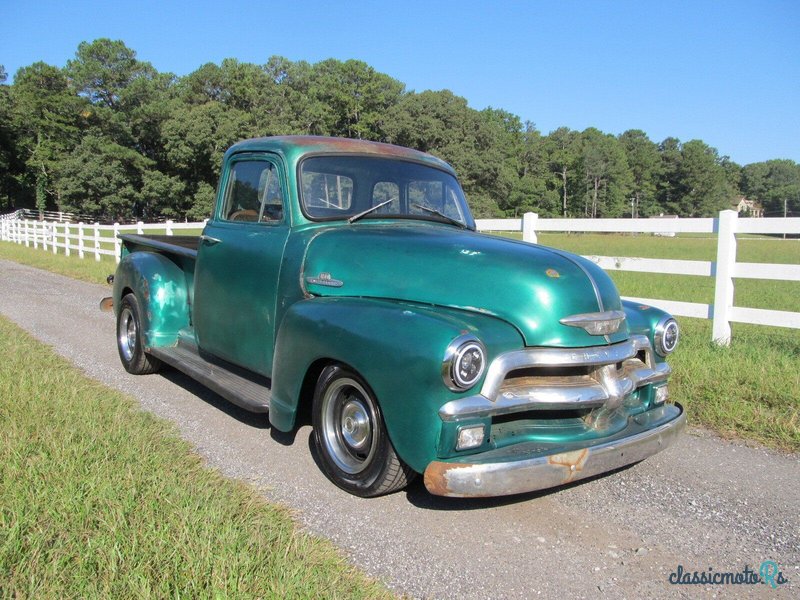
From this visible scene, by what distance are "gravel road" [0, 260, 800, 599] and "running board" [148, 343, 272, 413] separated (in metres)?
0.31

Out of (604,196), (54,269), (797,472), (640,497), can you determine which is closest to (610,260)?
(797,472)

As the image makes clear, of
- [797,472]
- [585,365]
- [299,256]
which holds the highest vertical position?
[299,256]

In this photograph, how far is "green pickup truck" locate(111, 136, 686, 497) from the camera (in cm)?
283

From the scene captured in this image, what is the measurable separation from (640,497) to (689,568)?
71 centimetres

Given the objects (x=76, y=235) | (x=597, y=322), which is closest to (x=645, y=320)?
(x=597, y=322)

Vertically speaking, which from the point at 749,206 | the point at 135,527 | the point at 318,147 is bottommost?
the point at 135,527

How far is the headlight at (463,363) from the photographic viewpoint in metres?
2.75

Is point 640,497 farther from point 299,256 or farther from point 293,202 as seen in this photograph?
point 293,202

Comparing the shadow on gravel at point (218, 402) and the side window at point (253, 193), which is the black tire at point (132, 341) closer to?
the shadow on gravel at point (218, 402)

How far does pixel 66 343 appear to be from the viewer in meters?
6.99

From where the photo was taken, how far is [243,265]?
4.35 meters

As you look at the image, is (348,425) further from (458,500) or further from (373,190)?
(373,190)

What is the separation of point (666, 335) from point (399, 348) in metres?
1.82

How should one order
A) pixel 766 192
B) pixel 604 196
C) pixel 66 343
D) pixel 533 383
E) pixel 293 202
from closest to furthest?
pixel 533 383, pixel 293 202, pixel 66 343, pixel 604 196, pixel 766 192
